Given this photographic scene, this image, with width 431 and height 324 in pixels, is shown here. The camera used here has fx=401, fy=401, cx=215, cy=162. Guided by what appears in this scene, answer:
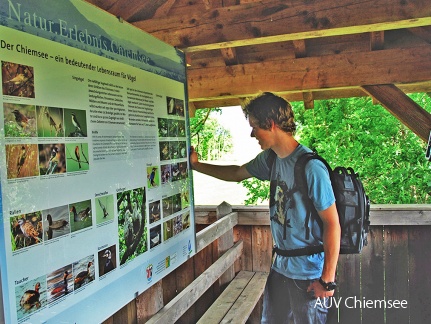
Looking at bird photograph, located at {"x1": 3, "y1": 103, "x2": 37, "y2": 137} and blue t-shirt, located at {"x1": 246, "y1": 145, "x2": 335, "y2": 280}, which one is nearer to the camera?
bird photograph, located at {"x1": 3, "y1": 103, "x2": 37, "y2": 137}

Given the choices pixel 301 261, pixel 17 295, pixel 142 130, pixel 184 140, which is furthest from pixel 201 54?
pixel 17 295

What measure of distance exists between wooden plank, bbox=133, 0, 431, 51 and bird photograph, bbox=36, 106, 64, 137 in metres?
1.40

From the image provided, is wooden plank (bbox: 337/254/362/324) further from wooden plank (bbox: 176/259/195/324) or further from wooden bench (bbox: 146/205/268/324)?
wooden plank (bbox: 176/259/195/324)

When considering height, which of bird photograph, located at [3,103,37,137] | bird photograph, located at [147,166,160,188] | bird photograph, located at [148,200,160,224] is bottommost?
bird photograph, located at [148,200,160,224]

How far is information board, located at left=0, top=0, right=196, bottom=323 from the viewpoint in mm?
1289

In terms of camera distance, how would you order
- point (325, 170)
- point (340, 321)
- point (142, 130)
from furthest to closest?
point (340, 321)
point (325, 170)
point (142, 130)

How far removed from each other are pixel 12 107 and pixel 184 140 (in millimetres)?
1348

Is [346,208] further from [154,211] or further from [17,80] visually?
[17,80]

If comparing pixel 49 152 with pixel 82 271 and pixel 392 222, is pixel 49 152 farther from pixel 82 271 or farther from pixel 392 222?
pixel 392 222

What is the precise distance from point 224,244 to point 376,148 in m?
5.54

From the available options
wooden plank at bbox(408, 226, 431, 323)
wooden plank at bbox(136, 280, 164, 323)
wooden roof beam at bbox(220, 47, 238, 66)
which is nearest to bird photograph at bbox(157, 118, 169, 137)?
wooden plank at bbox(136, 280, 164, 323)

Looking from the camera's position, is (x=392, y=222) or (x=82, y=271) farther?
(x=392, y=222)

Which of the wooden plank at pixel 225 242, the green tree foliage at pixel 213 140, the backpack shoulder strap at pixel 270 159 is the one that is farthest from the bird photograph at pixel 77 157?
the green tree foliage at pixel 213 140

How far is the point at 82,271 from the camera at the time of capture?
1567mm
